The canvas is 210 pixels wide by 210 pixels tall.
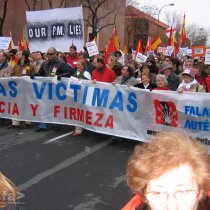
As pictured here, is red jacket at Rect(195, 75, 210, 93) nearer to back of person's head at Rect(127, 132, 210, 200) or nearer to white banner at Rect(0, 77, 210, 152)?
white banner at Rect(0, 77, 210, 152)

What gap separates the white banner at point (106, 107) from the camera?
6926 millimetres

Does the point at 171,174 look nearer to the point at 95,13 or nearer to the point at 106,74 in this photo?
the point at 106,74

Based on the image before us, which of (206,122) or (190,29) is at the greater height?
(190,29)

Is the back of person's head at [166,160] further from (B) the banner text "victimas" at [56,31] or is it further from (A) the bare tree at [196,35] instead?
(A) the bare tree at [196,35]

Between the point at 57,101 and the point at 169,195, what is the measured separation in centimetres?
711

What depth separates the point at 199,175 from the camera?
5.64ft

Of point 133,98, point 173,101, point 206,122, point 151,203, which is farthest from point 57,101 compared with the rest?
point 151,203

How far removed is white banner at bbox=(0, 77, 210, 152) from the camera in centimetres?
693

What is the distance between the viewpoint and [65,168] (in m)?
6.18

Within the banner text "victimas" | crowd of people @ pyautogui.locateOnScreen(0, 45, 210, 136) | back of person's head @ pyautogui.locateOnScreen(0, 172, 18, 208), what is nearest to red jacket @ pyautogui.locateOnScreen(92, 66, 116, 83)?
crowd of people @ pyautogui.locateOnScreen(0, 45, 210, 136)

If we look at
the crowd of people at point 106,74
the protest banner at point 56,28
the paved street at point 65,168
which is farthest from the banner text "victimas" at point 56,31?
the paved street at point 65,168

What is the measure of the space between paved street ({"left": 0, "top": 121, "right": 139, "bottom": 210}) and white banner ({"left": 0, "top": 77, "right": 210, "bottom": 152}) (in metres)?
0.35

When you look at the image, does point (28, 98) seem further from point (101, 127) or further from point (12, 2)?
point (12, 2)

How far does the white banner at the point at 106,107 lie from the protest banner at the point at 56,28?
4.17 feet
